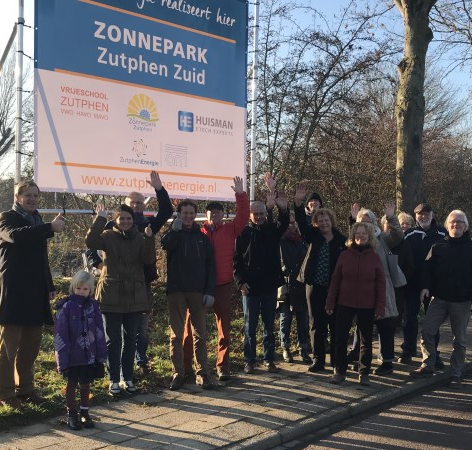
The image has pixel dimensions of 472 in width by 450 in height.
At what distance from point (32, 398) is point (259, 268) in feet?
9.05

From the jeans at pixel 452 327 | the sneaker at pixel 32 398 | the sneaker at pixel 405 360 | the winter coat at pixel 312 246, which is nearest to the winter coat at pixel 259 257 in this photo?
the winter coat at pixel 312 246

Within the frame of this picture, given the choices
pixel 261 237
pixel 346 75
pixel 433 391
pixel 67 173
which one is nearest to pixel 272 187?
pixel 261 237

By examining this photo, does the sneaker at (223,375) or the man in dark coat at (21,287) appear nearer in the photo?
the man in dark coat at (21,287)

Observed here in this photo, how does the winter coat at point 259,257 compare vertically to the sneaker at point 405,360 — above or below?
above

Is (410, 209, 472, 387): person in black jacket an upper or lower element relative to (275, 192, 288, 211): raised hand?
lower

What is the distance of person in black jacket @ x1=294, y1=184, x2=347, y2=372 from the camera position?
6.94m

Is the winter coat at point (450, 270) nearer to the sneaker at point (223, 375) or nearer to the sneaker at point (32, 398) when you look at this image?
the sneaker at point (223, 375)

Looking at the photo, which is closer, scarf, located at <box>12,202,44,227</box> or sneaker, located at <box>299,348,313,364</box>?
scarf, located at <box>12,202,44,227</box>

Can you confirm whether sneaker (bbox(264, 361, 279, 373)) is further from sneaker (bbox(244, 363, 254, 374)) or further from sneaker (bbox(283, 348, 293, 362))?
sneaker (bbox(283, 348, 293, 362))

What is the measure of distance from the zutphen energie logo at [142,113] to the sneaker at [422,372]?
14.4ft

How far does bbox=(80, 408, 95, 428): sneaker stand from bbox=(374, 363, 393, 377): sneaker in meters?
3.53

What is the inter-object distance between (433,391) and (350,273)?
1.68 meters

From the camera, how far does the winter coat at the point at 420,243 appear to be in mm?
7586

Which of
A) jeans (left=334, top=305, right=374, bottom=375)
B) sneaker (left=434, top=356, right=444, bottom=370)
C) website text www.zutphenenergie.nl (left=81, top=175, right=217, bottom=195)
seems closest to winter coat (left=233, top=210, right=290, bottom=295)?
jeans (left=334, top=305, right=374, bottom=375)
